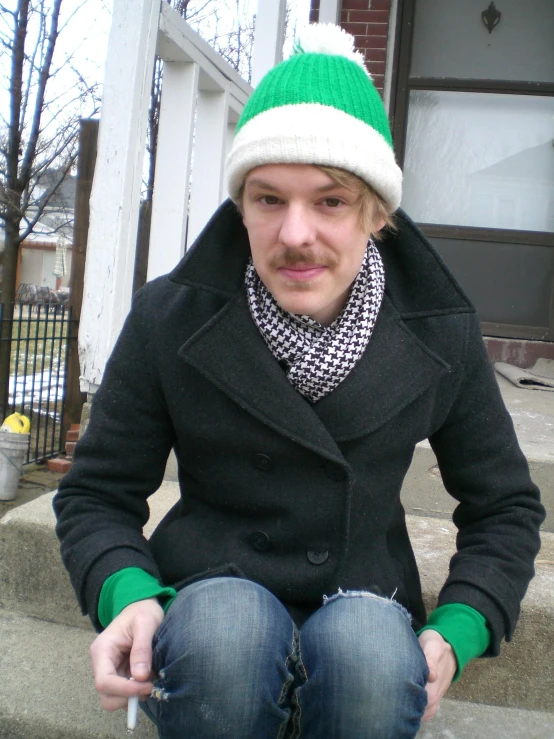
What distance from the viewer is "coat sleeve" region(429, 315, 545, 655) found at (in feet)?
4.59

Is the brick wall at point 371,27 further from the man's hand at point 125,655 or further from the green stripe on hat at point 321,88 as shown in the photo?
the man's hand at point 125,655

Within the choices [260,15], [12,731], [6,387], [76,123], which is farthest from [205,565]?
[76,123]

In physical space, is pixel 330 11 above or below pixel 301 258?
above

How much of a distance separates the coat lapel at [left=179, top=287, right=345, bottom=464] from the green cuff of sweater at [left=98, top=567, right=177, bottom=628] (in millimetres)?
346

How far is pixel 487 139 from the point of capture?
5141mm

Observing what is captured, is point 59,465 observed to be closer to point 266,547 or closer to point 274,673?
point 266,547

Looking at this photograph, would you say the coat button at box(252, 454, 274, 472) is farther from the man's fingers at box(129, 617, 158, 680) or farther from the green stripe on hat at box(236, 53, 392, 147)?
the green stripe on hat at box(236, 53, 392, 147)

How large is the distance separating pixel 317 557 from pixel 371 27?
168 inches

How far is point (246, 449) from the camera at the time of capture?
145 centimetres

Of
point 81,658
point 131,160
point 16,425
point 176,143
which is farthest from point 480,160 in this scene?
point 81,658

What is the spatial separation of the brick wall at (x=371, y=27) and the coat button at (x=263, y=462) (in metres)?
3.93

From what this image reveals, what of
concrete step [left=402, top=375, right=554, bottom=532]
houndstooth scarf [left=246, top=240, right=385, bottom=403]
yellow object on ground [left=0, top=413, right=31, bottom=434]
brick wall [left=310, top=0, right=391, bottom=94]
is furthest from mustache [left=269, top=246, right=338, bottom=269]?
brick wall [left=310, top=0, right=391, bottom=94]

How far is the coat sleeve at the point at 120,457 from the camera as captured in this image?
1.41 m

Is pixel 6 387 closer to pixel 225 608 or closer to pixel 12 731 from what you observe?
pixel 12 731
